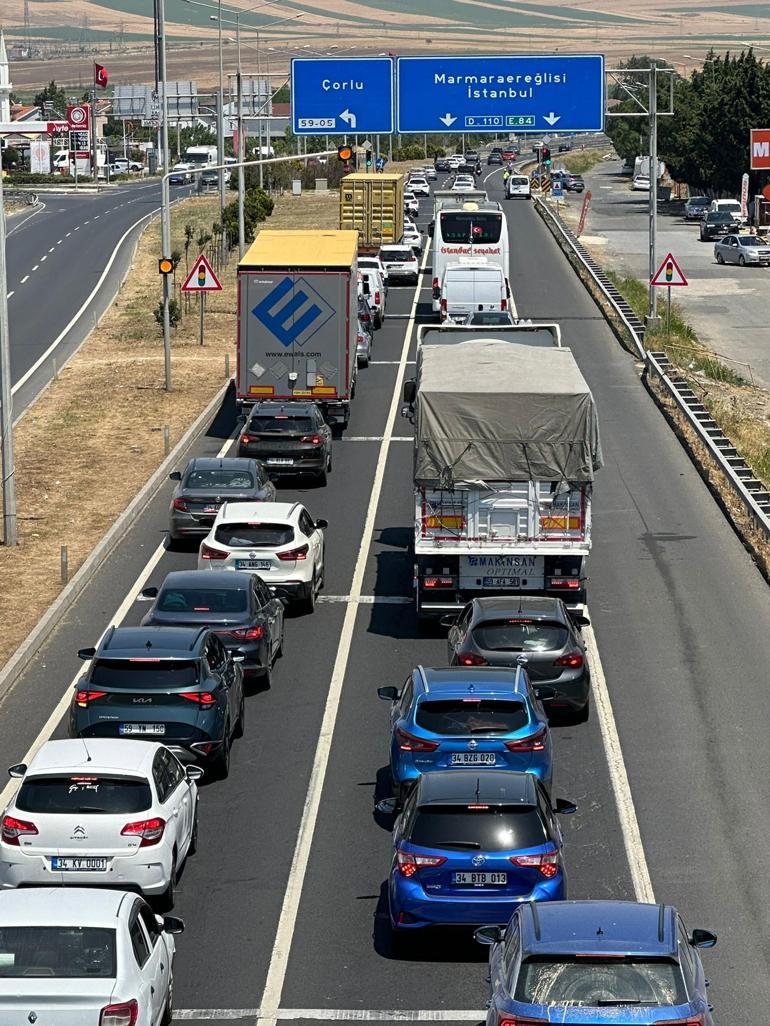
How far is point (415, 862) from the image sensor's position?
15086 mm

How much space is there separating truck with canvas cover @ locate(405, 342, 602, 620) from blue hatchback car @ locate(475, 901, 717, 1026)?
1411cm

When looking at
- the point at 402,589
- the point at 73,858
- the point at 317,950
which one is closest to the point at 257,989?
the point at 317,950

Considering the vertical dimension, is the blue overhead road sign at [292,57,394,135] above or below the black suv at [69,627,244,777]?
above

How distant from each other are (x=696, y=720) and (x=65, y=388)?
30351mm

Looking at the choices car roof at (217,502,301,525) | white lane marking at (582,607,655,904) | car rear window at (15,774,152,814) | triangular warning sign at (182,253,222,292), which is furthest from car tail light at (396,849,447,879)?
triangular warning sign at (182,253,222,292)

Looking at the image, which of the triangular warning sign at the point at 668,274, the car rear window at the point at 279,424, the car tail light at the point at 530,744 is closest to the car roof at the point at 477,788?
the car tail light at the point at 530,744

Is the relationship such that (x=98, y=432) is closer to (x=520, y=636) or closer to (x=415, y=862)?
(x=520, y=636)

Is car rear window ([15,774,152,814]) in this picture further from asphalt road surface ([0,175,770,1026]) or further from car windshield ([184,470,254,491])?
car windshield ([184,470,254,491])

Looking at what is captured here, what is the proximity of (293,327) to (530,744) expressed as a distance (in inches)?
907

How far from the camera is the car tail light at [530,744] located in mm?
18562

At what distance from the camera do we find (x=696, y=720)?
22.6m

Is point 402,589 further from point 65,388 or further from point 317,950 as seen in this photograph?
point 65,388

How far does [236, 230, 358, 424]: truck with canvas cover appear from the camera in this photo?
40312 millimetres

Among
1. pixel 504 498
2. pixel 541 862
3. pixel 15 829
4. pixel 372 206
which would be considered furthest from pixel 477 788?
pixel 372 206
